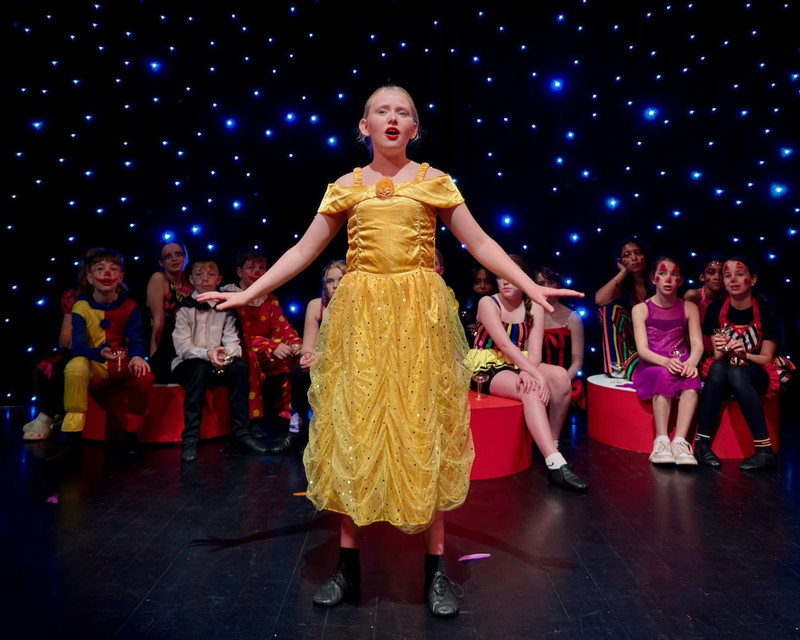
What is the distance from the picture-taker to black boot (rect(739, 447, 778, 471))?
3.94 metres

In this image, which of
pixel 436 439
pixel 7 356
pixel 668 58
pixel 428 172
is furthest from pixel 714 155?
pixel 7 356

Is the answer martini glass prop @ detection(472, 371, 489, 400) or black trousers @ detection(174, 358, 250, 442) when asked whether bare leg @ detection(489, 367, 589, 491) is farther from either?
black trousers @ detection(174, 358, 250, 442)

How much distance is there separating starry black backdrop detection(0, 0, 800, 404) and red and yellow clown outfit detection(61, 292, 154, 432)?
100cm

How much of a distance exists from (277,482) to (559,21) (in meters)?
3.68

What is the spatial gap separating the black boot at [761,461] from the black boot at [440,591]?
221 cm

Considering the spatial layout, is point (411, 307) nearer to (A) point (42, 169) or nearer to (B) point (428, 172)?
(B) point (428, 172)

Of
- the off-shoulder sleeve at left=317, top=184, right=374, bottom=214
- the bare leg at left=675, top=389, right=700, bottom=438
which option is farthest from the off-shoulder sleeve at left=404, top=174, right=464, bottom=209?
the bare leg at left=675, top=389, right=700, bottom=438

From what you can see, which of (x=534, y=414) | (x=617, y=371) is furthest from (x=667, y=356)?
(x=534, y=414)

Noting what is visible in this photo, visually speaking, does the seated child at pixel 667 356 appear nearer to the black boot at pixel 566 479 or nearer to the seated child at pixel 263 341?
the black boot at pixel 566 479

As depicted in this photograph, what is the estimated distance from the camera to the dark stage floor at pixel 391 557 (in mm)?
2219

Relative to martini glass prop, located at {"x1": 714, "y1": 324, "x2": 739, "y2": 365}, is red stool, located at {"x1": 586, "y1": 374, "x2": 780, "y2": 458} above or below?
below

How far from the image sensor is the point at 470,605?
234 cm

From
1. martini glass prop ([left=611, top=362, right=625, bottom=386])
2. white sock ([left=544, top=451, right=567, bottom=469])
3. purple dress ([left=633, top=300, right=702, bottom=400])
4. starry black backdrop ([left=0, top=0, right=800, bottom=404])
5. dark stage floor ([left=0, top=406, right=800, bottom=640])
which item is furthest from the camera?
starry black backdrop ([left=0, top=0, right=800, bottom=404])

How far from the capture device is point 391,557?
276 cm
